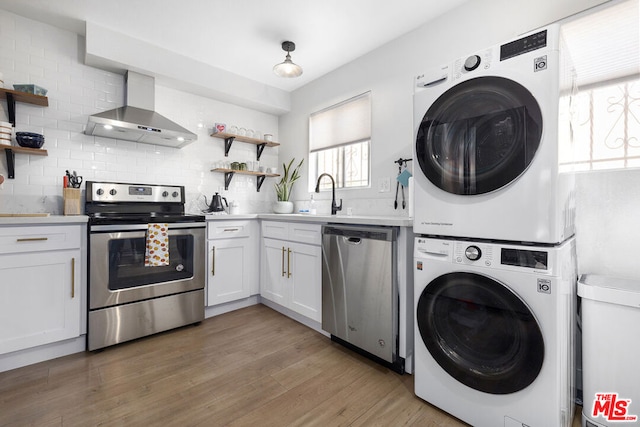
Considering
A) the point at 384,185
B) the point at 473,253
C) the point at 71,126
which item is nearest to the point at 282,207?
the point at 384,185

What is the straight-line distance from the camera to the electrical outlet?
2630 millimetres

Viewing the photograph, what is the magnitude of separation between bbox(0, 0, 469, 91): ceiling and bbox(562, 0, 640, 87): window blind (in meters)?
0.83

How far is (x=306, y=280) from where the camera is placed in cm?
251

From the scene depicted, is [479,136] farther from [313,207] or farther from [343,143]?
[313,207]

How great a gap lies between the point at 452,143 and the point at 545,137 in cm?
38

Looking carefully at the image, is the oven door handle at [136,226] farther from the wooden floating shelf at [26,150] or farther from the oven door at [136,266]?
the wooden floating shelf at [26,150]

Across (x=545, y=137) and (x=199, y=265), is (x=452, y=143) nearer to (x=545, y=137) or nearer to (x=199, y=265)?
(x=545, y=137)

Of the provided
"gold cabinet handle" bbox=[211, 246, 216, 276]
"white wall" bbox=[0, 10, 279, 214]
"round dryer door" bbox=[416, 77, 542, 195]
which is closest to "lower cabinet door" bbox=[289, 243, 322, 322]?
"gold cabinet handle" bbox=[211, 246, 216, 276]

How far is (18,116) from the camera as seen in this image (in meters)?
2.31

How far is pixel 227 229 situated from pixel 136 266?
829mm

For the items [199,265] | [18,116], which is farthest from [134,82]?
[199,265]

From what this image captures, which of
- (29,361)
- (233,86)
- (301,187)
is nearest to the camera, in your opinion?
(29,361)

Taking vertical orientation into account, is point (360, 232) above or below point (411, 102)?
below

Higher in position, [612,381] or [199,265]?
[199,265]
